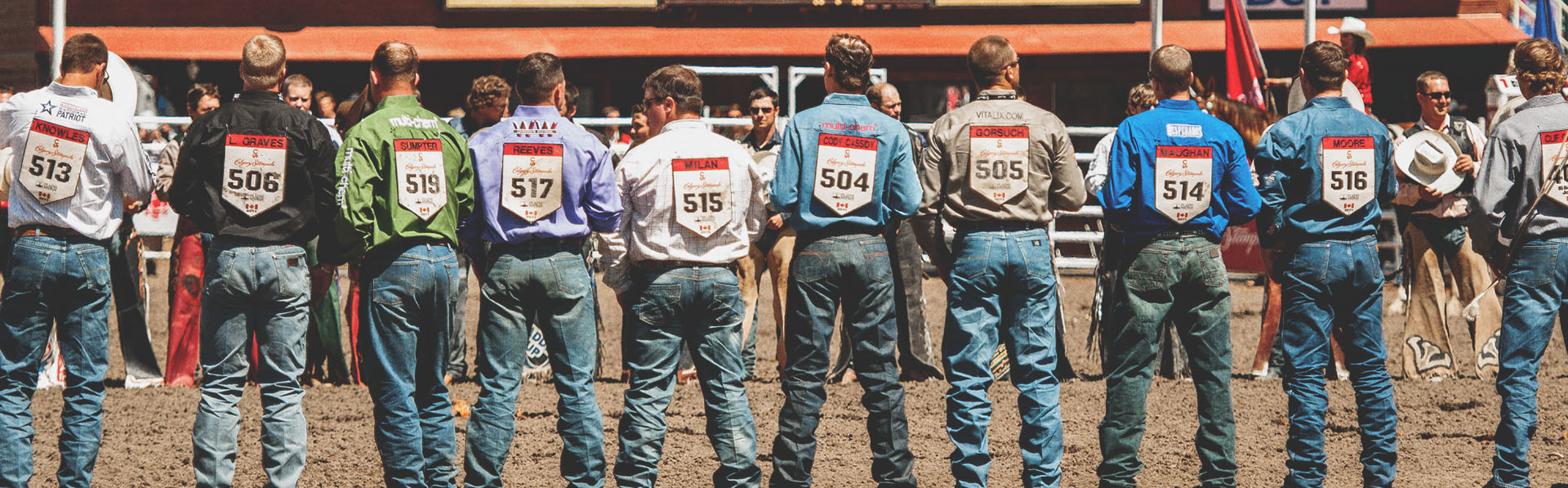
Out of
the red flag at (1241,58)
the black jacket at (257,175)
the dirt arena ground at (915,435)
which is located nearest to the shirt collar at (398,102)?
the black jacket at (257,175)

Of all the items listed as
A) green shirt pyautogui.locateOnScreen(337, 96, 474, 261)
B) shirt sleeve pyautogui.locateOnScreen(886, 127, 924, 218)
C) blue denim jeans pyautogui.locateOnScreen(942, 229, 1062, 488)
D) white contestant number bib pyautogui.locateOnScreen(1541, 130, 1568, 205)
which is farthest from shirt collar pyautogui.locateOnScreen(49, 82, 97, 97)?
white contestant number bib pyautogui.locateOnScreen(1541, 130, 1568, 205)

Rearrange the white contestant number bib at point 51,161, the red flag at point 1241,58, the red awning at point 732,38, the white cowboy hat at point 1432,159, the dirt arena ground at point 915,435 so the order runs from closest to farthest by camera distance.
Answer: the white contestant number bib at point 51,161, the dirt arena ground at point 915,435, the white cowboy hat at point 1432,159, the red flag at point 1241,58, the red awning at point 732,38

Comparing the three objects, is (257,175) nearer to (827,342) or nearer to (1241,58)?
(827,342)

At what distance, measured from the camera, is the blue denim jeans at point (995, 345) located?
5773 mm

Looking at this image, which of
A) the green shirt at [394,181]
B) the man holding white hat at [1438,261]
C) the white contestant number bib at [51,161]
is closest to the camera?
the green shirt at [394,181]

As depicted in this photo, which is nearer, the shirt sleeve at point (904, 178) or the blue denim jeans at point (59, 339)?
the blue denim jeans at point (59, 339)

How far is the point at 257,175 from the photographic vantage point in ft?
18.2

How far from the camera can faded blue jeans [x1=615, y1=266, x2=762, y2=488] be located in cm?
565

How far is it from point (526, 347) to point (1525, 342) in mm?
4038

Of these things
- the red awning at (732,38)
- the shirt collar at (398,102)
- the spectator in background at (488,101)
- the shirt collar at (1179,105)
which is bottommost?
the shirt collar at (398,102)

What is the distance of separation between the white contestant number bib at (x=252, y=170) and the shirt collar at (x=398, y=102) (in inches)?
15.7

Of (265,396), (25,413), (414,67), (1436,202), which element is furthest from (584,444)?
(1436,202)

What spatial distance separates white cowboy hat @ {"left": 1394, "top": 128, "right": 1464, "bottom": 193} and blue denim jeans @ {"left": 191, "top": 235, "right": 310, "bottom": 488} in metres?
5.99

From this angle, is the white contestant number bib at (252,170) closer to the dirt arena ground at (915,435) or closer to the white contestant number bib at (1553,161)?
the dirt arena ground at (915,435)
